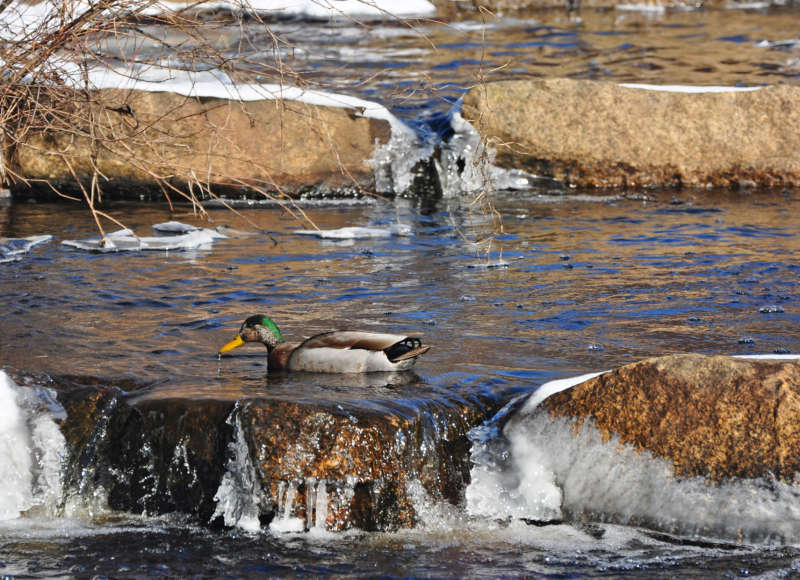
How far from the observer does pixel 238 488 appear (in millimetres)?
4891

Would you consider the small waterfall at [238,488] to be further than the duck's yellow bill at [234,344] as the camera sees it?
No

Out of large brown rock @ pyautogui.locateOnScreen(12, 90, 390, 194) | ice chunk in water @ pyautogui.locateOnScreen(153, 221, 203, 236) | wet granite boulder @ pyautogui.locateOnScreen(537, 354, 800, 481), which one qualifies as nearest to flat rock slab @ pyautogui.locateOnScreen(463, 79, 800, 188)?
large brown rock @ pyautogui.locateOnScreen(12, 90, 390, 194)

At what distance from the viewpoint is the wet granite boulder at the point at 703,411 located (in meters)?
4.72

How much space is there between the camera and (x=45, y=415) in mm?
5152

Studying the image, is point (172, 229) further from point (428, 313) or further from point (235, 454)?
point (235, 454)

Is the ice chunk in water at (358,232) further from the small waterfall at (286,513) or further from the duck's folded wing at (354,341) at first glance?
the small waterfall at (286,513)

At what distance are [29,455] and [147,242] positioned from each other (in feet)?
13.0

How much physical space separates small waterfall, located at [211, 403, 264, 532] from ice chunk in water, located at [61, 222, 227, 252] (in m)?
3.96

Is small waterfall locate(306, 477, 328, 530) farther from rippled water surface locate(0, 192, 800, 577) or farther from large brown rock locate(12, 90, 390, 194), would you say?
large brown rock locate(12, 90, 390, 194)

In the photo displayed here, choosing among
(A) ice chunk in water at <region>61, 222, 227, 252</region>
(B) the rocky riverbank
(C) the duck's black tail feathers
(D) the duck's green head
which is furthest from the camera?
(B) the rocky riverbank

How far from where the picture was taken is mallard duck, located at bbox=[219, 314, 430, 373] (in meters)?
5.61

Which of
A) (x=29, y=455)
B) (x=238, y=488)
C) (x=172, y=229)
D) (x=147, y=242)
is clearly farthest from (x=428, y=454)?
(x=172, y=229)

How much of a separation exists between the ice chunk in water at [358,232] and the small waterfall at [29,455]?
4.28 m

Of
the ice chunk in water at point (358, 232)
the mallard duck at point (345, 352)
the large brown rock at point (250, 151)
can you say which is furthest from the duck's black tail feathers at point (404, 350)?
the large brown rock at point (250, 151)
